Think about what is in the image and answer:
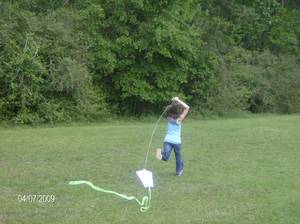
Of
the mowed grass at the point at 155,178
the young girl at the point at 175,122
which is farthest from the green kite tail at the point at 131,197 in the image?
the young girl at the point at 175,122

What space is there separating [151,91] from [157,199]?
54.8ft

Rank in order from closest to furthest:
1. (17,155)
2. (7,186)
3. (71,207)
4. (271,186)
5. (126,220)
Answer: (126,220), (71,207), (7,186), (271,186), (17,155)

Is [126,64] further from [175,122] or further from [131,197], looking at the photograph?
[131,197]

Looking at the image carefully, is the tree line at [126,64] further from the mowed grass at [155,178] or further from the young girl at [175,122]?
the young girl at [175,122]

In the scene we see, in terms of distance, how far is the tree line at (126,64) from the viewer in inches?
843

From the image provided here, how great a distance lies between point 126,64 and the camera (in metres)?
24.8

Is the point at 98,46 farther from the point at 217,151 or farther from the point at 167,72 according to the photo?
the point at 217,151

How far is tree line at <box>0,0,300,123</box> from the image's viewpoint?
21.4 metres

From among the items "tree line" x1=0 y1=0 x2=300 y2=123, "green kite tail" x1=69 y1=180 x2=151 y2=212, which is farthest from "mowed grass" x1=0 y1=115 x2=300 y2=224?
"tree line" x1=0 y1=0 x2=300 y2=123

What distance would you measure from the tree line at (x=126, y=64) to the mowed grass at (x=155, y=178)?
4.34 metres

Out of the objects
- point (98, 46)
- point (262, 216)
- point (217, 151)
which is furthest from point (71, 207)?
point (98, 46)

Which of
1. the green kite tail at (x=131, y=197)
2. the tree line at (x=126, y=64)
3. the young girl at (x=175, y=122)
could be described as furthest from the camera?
the tree line at (x=126, y=64)

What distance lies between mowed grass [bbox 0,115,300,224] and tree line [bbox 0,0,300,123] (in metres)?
4.34

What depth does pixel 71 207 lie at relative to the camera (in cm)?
807
